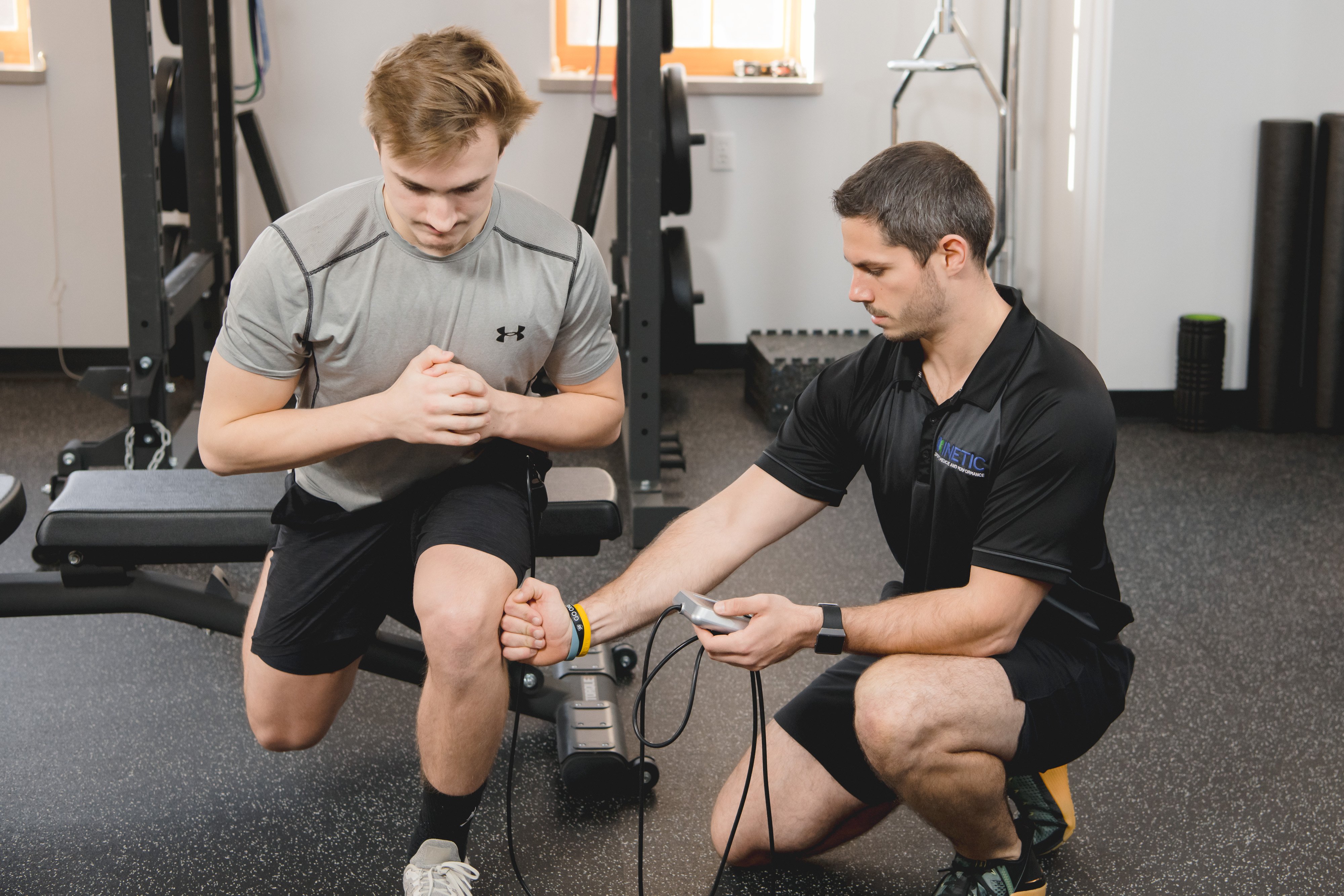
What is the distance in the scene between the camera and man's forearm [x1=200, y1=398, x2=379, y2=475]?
1.50 meters

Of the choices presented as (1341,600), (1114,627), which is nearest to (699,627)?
(1114,627)

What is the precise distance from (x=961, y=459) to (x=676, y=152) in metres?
2.50

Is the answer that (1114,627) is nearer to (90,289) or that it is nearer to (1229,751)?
(1229,751)

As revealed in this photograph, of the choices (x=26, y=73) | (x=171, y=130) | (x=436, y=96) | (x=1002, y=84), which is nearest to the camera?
(x=436, y=96)

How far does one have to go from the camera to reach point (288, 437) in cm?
151

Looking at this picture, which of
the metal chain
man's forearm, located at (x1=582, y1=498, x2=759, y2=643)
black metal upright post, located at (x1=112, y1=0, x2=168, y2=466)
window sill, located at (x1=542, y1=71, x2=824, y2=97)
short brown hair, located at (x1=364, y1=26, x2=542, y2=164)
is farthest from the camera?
window sill, located at (x1=542, y1=71, x2=824, y2=97)

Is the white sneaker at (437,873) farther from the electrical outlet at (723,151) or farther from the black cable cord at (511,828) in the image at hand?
the electrical outlet at (723,151)

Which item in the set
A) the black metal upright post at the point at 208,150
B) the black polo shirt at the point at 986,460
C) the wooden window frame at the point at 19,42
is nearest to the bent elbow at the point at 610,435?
the black polo shirt at the point at 986,460

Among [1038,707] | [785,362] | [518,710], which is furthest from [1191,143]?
[518,710]

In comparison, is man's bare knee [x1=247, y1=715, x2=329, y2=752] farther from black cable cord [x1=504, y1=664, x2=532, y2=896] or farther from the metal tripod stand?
the metal tripod stand

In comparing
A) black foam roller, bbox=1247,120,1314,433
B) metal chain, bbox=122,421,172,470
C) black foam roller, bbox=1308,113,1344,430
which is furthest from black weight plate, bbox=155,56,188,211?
black foam roller, bbox=1308,113,1344,430

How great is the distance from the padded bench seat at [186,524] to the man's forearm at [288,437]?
32cm

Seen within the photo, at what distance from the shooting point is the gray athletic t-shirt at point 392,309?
1506 millimetres

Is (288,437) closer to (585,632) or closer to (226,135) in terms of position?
(585,632)
